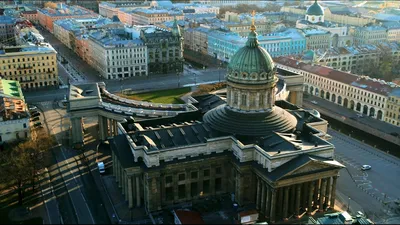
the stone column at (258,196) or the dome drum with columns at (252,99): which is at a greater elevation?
the dome drum with columns at (252,99)

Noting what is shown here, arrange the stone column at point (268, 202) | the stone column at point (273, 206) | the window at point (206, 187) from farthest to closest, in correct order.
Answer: the window at point (206, 187) → the stone column at point (268, 202) → the stone column at point (273, 206)

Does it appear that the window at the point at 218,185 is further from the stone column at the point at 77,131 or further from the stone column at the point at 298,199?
the stone column at the point at 77,131

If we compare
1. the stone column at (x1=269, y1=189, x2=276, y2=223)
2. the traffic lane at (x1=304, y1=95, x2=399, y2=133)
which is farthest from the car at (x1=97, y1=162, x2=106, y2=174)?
the traffic lane at (x1=304, y1=95, x2=399, y2=133)

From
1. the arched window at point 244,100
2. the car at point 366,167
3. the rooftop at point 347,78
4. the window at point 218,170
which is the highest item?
the arched window at point 244,100

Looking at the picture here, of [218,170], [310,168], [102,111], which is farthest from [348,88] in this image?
[102,111]

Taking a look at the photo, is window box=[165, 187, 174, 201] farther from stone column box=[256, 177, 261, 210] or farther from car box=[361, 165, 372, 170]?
car box=[361, 165, 372, 170]

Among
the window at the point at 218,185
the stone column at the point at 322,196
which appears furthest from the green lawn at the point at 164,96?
the stone column at the point at 322,196
